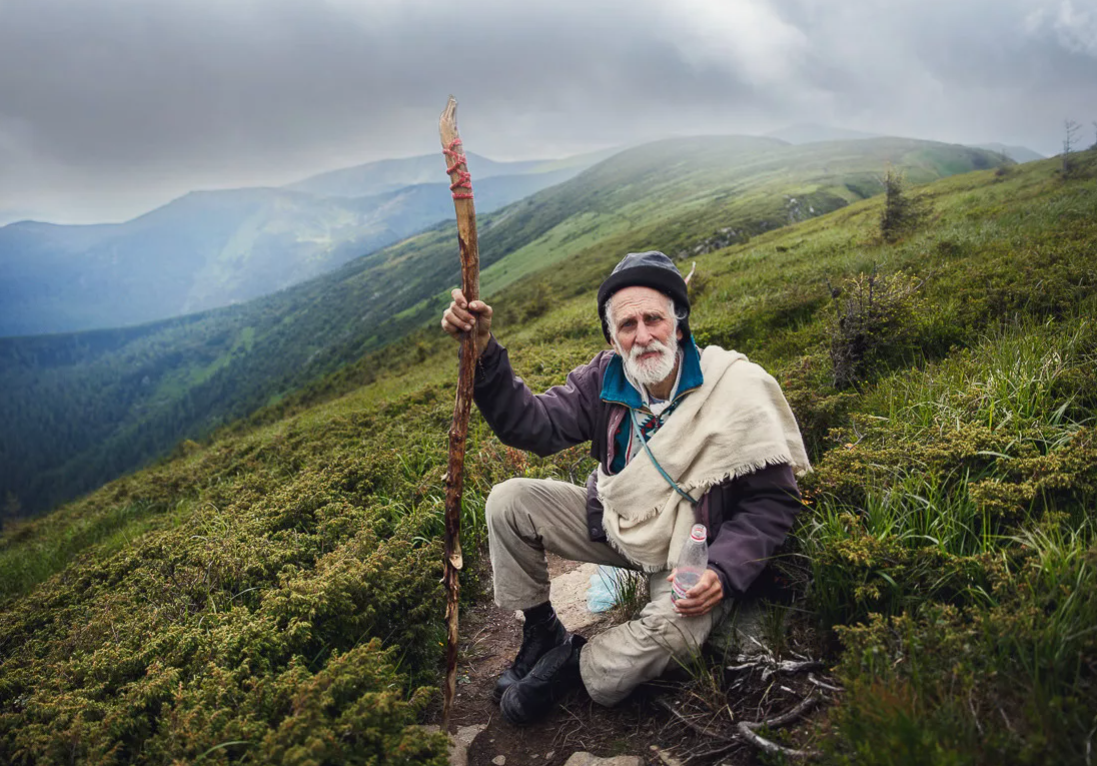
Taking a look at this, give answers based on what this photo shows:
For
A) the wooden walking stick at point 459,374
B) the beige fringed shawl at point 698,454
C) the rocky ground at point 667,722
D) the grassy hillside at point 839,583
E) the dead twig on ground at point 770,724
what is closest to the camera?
the grassy hillside at point 839,583

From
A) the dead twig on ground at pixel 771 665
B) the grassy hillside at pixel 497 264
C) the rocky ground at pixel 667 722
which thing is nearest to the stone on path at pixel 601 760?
the rocky ground at pixel 667 722

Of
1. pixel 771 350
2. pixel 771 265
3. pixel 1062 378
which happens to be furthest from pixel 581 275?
pixel 1062 378

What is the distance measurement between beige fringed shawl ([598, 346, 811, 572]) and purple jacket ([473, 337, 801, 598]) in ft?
0.46

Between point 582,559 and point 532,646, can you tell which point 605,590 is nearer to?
point 582,559

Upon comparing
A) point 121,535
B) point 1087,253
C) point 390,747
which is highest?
point 1087,253

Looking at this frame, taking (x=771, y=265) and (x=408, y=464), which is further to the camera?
(x=771, y=265)

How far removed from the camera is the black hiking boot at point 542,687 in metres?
3.32

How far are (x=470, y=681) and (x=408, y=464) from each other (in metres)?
3.33

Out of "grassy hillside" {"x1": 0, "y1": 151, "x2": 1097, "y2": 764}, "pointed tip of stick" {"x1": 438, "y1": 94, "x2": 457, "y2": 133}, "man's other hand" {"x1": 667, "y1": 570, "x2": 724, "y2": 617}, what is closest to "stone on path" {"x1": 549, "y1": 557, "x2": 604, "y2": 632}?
"grassy hillside" {"x1": 0, "y1": 151, "x2": 1097, "y2": 764}

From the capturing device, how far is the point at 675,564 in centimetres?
316

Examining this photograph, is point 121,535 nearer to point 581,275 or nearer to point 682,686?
point 682,686

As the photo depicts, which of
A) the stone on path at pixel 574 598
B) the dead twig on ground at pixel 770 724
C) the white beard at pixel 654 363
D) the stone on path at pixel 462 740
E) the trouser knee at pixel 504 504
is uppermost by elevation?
the white beard at pixel 654 363

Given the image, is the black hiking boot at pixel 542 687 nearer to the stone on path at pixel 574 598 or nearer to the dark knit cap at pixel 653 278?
the stone on path at pixel 574 598

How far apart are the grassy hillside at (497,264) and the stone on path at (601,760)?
2718cm
